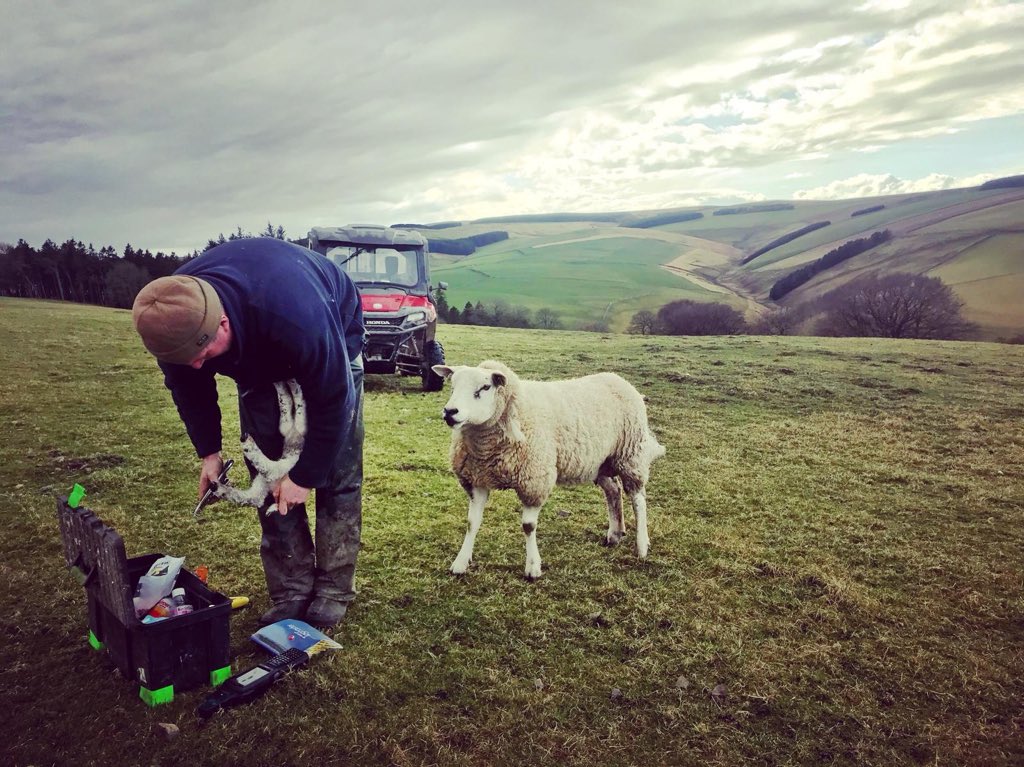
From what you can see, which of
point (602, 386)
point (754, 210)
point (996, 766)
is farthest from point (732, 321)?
point (754, 210)

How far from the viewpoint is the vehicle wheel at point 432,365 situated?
12102 mm

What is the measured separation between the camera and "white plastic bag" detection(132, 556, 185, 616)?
128 inches

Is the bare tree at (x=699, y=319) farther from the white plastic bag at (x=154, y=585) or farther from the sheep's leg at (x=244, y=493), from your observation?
the white plastic bag at (x=154, y=585)

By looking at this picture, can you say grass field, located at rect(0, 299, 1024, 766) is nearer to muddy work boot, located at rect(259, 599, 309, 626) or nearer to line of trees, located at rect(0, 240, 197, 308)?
muddy work boot, located at rect(259, 599, 309, 626)

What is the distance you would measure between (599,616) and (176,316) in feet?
10.9

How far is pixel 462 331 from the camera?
23234mm

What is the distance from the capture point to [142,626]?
2977 mm

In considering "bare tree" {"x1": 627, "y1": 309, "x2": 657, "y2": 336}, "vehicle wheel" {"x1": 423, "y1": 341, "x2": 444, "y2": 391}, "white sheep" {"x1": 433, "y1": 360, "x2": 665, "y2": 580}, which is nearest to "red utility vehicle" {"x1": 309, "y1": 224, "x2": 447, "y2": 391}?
"vehicle wheel" {"x1": 423, "y1": 341, "x2": 444, "y2": 391}

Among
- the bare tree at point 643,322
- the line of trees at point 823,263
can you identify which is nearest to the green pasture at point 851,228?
the line of trees at point 823,263

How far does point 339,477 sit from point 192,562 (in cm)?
203

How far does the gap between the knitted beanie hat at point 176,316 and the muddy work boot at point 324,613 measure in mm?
2069

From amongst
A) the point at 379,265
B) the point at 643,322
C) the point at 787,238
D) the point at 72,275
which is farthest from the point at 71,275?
the point at 787,238

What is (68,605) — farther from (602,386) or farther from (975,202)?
(975,202)

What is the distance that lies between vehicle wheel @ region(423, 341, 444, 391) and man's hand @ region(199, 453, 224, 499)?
8315mm
